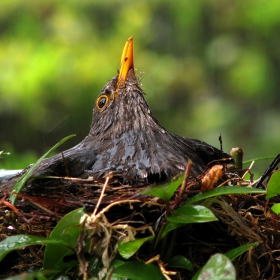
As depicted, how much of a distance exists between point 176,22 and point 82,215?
15.0 feet

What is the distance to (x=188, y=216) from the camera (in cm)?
148

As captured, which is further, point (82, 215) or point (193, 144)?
point (193, 144)

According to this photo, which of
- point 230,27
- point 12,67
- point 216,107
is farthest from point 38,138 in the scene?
point 230,27

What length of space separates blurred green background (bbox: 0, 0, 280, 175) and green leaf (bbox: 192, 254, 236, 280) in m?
3.57

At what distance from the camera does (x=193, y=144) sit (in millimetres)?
2553

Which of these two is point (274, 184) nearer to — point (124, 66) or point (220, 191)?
point (220, 191)

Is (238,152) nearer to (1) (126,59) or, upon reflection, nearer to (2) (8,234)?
(1) (126,59)

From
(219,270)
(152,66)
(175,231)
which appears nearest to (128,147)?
(175,231)

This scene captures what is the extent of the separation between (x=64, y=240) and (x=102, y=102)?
1263mm

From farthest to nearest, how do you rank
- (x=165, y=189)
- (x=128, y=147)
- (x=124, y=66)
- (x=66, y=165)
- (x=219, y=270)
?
(x=124, y=66), (x=128, y=147), (x=66, y=165), (x=165, y=189), (x=219, y=270)

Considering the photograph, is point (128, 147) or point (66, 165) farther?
point (128, 147)

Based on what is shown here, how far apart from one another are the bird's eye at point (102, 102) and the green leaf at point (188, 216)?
1.20 meters

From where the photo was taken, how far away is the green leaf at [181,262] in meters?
1.57

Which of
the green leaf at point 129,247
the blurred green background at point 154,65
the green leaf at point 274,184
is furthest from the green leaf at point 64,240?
the blurred green background at point 154,65
